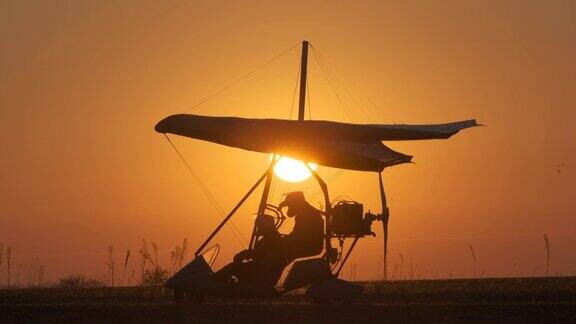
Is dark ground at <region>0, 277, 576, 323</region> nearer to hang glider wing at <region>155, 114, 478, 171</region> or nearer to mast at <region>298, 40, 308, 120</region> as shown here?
hang glider wing at <region>155, 114, 478, 171</region>

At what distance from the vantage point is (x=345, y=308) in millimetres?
17688

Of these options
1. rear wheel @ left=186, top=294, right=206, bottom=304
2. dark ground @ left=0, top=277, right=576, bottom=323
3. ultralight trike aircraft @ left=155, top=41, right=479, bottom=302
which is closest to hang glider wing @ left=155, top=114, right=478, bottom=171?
ultralight trike aircraft @ left=155, top=41, right=479, bottom=302

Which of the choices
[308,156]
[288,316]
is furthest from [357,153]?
[288,316]

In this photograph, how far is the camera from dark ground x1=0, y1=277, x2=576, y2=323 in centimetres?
1587

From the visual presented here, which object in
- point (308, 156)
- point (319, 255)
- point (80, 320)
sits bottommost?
point (80, 320)

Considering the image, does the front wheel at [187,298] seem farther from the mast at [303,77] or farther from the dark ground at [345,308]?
the mast at [303,77]

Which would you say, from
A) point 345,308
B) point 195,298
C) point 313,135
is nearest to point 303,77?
point 313,135

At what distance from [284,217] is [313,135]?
65.4 inches

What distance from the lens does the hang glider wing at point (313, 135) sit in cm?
2017

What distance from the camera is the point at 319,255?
2009 centimetres

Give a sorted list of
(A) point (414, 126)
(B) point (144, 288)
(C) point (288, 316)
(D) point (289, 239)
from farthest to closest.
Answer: (B) point (144, 288) < (A) point (414, 126) < (D) point (289, 239) < (C) point (288, 316)

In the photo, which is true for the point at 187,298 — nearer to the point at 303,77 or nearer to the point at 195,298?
the point at 195,298

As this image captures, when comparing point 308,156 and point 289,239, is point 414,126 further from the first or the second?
point 289,239

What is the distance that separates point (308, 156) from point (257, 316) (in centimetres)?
511
